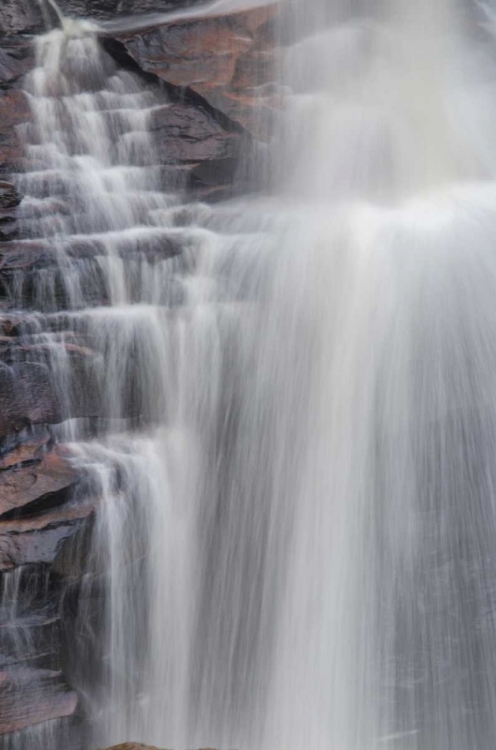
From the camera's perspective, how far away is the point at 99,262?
7016mm

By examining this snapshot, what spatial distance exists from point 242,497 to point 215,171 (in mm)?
4248

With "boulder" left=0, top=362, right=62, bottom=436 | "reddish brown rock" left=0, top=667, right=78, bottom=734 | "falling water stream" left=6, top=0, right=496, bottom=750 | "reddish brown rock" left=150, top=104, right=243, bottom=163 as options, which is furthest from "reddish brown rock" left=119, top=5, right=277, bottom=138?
"reddish brown rock" left=0, top=667, right=78, bottom=734

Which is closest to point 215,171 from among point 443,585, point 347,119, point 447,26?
point 347,119

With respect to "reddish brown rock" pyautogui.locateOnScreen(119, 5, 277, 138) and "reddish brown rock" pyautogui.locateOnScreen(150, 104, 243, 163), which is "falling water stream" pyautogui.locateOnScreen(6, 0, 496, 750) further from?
"reddish brown rock" pyautogui.locateOnScreen(119, 5, 277, 138)

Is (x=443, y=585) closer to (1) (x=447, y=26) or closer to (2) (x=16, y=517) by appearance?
(2) (x=16, y=517)

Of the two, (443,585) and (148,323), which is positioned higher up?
(148,323)

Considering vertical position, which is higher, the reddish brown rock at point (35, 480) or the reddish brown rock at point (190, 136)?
the reddish brown rock at point (190, 136)

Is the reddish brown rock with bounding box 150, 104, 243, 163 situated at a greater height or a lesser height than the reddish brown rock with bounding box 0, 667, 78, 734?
greater

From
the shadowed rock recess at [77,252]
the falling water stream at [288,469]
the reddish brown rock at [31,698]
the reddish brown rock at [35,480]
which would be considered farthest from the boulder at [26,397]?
the reddish brown rock at [31,698]

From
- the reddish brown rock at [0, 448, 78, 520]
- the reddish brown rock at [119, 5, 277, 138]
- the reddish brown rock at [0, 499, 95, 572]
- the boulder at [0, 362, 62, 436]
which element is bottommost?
the reddish brown rock at [0, 499, 95, 572]

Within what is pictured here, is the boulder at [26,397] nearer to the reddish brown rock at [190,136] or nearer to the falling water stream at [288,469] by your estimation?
the falling water stream at [288,469]

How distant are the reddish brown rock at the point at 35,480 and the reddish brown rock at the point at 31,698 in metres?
1.05

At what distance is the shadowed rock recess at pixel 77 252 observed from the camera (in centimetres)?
546

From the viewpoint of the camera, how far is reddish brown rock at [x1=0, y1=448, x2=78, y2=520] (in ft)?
18.0
